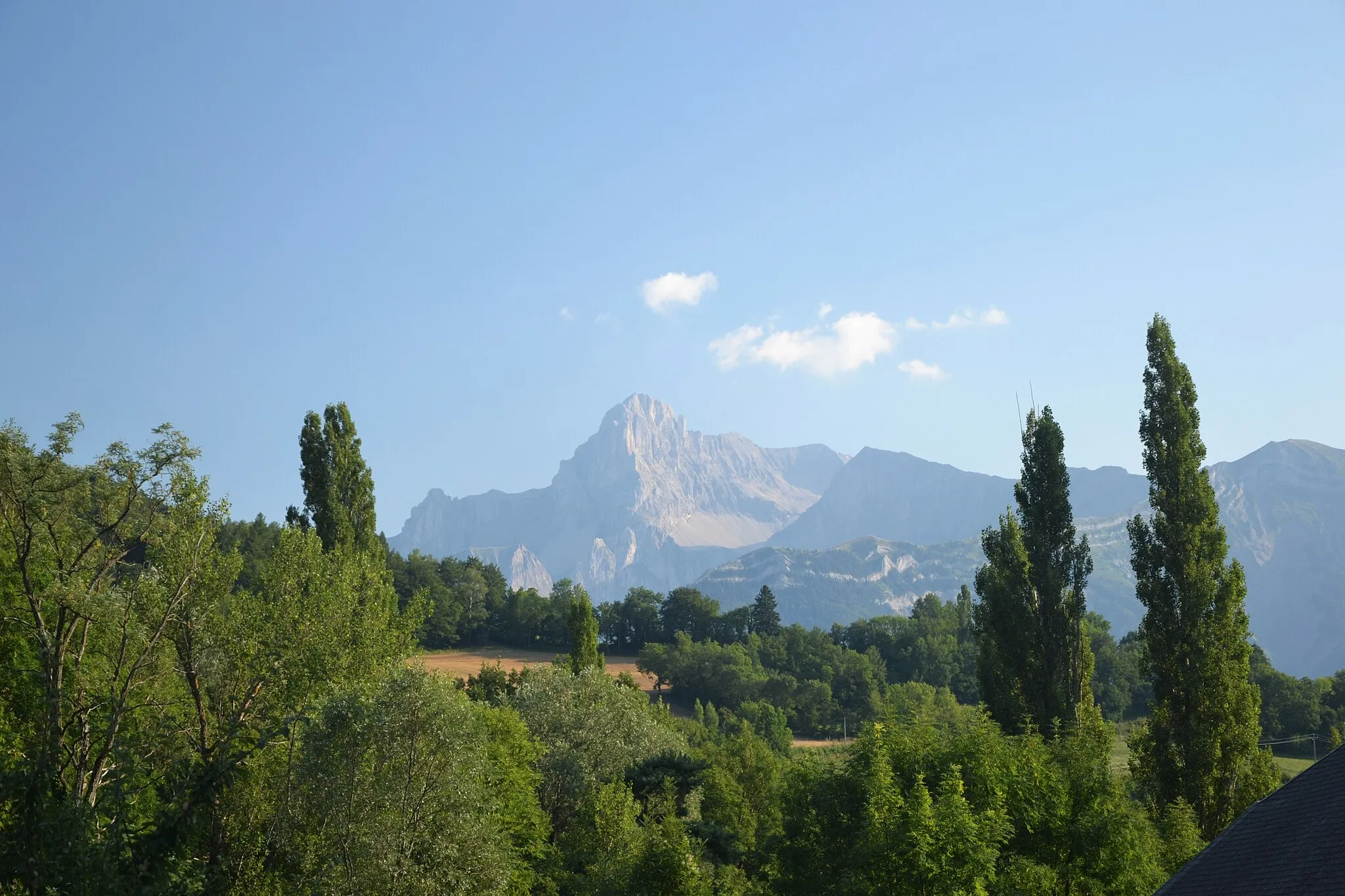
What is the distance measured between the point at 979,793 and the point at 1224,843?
933cm

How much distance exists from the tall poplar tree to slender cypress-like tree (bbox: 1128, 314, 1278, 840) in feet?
103

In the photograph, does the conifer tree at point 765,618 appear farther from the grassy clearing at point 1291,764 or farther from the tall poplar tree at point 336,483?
the tall poplar tree at point 336,483

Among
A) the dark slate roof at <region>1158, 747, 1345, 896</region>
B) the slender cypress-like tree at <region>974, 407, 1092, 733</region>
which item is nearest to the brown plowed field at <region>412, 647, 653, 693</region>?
the slender cypress-like tree at <region>974, 407, 1092, 733</region>

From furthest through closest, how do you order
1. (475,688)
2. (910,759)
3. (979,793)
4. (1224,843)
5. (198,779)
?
1. (475,688)
2. (910,759)
3. (979,793)
4. (1224,843)
5. (198,779)

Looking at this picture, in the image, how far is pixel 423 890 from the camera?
74.7ft

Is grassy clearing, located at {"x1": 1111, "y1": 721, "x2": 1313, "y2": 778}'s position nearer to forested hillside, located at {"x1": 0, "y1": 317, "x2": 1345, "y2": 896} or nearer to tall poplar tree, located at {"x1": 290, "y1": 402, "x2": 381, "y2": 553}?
forested hillside, located at {"x1": 0, "y1": 317, "x2": 1345, "y2": 896}

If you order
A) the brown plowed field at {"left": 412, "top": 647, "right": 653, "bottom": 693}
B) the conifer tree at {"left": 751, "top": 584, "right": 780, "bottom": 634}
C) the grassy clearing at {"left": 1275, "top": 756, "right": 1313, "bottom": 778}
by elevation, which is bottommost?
the grassy clearing at {"left": 1275, "top": 756, "right": 1313, "bottom": 778}

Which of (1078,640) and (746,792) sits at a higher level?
(1078,640)

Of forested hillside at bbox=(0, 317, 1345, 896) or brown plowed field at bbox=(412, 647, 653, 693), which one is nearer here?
forested hillside at bbox=(0, 317, 1345, 896)

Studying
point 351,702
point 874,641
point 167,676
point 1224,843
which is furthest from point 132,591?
point 874,641

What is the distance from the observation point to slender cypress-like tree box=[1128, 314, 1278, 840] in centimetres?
2522

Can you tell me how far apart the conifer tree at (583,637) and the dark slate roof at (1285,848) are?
46.3 meters

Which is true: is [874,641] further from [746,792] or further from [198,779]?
[198,779]

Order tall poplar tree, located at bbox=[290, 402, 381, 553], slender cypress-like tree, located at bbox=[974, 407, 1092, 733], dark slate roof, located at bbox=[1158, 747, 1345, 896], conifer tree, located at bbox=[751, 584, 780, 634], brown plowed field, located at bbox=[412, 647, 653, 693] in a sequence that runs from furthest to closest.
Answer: conifer tree, located at bbox=[751, 584, 780, 634]
brown plowed field, located at bbox=[412, 647, 653, 693]
tall poplar tree, located at bbox=[290, 402, 381, 553]
slender cypress-like tree, located at bbox=[974, 407, 1092, 733]
dark slate roof, located at bbox=[1158, 747, 1345, 896]
